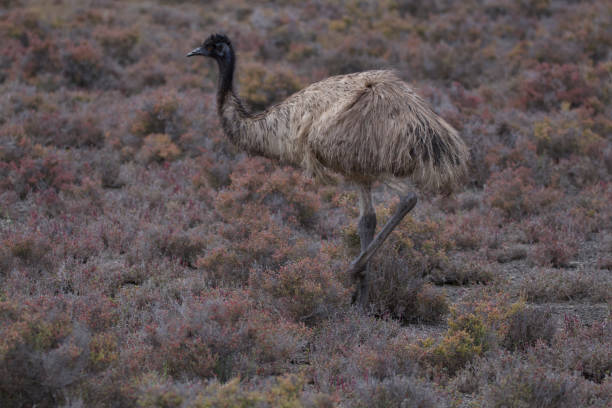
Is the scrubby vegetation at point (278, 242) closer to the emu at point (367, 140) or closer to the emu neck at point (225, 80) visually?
the emu at point (367, 140)

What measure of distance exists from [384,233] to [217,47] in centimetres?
264

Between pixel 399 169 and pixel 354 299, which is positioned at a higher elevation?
pixel 399 169

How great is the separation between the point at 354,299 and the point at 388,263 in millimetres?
476

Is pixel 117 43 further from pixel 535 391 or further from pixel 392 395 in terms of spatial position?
pixel 535 391

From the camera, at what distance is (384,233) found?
553 cm

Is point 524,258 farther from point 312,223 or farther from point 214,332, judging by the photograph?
point 214,332

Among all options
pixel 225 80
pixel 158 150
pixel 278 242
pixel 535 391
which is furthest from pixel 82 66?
pixel 535 391

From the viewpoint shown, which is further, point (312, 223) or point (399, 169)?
point (312, 223)

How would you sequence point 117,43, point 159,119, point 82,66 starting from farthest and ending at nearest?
point 117,43 → point 82,66 → point 159,119

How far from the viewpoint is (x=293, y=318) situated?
5148mm

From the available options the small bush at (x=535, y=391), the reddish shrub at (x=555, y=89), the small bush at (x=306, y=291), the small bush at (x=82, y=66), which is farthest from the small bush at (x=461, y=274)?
the small bush at (x=82, y=66)

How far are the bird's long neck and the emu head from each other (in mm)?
31

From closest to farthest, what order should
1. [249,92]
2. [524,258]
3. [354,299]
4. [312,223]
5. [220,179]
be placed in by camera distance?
[354,299]
[524,258]
[312,223]
[220,179]
[249,92]

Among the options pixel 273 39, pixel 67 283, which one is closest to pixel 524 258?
pixel 67 283
